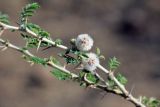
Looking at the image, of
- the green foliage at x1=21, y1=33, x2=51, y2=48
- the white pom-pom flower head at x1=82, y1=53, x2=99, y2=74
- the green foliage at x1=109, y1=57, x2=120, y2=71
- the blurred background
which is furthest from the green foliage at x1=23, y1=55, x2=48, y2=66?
the blurred background

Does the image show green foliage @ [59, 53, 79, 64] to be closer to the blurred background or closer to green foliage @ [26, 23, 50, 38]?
green foliage @ [26, 23, 50, 38]

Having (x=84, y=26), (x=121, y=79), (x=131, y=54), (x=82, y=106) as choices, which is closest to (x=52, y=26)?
(x=84, y=26)

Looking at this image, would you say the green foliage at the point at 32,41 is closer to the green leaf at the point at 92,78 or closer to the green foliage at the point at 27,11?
the green foliage at the point at 27,11

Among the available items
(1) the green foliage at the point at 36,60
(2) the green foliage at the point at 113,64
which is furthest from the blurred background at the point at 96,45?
(1) the green foliage at the point at 36,60

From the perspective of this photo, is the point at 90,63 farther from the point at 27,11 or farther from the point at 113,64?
the point at 27,11

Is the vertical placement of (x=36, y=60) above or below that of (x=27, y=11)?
below

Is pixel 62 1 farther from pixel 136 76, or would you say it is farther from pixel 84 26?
pixel 136 76

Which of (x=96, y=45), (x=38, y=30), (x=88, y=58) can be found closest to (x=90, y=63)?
(x=88, y=58)
